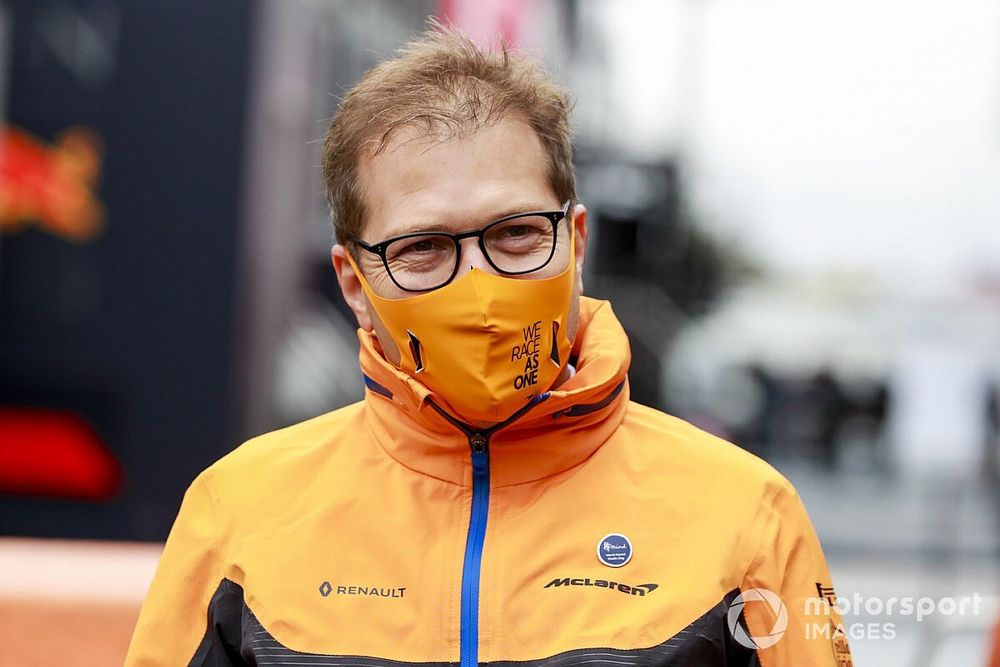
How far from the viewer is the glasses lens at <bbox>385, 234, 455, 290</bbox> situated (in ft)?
6.15

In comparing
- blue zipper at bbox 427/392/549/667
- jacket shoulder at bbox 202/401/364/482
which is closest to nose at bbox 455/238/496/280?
blue zipper at bbox 427/392/549/667

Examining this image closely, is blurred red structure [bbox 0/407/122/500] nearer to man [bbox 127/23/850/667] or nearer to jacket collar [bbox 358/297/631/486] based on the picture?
man [bbox 127/23/850/667]

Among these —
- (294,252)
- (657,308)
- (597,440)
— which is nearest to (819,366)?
(657,308)

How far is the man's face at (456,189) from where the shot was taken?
184cm

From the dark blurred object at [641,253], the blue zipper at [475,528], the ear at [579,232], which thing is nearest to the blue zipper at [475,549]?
the blue zipper at [475,528]

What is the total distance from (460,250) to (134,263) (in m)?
5.41

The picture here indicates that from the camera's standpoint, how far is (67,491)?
22.7ft

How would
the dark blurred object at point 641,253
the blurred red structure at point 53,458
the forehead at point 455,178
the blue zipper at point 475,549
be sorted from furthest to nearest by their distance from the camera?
the dark blurred object at point 641,253, the blurred red structure at point 53,458, the forehead at point 455,178, the blue zipper at point 475,549

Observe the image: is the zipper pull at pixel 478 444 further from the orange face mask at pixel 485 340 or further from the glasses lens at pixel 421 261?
the glasses lens at pixel 421 261

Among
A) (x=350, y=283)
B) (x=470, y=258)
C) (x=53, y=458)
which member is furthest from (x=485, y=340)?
(x=53, y=458)

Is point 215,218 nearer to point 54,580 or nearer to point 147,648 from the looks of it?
point 54,580

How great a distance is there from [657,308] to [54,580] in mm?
8015

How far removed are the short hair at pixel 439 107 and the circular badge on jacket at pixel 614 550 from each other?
557 millimetres

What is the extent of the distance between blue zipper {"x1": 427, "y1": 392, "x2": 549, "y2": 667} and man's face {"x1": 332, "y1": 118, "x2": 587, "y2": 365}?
0.19 m
